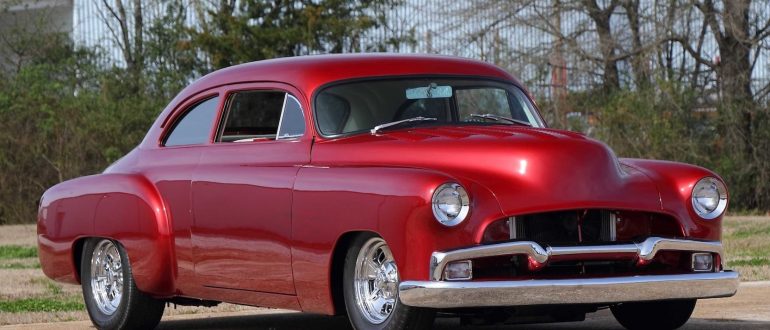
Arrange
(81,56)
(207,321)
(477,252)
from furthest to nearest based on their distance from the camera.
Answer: (81,56) < (207,321) < (477,252)

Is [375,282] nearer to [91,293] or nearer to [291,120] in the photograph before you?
[291,120]

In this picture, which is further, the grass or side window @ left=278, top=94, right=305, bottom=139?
the grass

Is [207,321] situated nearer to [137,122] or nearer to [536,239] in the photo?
[536,239]

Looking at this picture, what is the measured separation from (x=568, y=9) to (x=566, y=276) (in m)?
21.8

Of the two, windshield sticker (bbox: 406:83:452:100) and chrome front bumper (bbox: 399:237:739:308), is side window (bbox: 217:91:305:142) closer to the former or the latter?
windshield sticker (bbox: 406:83:452:100)

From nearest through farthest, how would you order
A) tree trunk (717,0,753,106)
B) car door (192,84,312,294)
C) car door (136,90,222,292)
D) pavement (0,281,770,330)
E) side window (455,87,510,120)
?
car door (192,84,312,294)
side window (455,87,510,120)
car door (136,90,222,292)
pavement (0,281,770,330)
tree trunk (717,0,753,106)

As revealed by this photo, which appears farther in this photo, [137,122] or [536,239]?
[137,122]


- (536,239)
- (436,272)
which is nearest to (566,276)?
(536,239)

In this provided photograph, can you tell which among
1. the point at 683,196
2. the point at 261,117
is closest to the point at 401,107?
the point at 261,117

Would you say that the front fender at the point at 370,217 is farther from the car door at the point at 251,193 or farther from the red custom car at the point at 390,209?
the car door at the point at 251,193

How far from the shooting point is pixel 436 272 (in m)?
7.12

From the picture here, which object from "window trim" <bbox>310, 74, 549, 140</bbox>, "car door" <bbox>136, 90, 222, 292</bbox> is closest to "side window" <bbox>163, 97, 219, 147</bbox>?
"car door" <bbox>136, 90, 222, 292</bbox>

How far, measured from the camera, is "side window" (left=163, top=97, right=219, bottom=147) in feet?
30.9

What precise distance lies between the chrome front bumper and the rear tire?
1.05 meters
